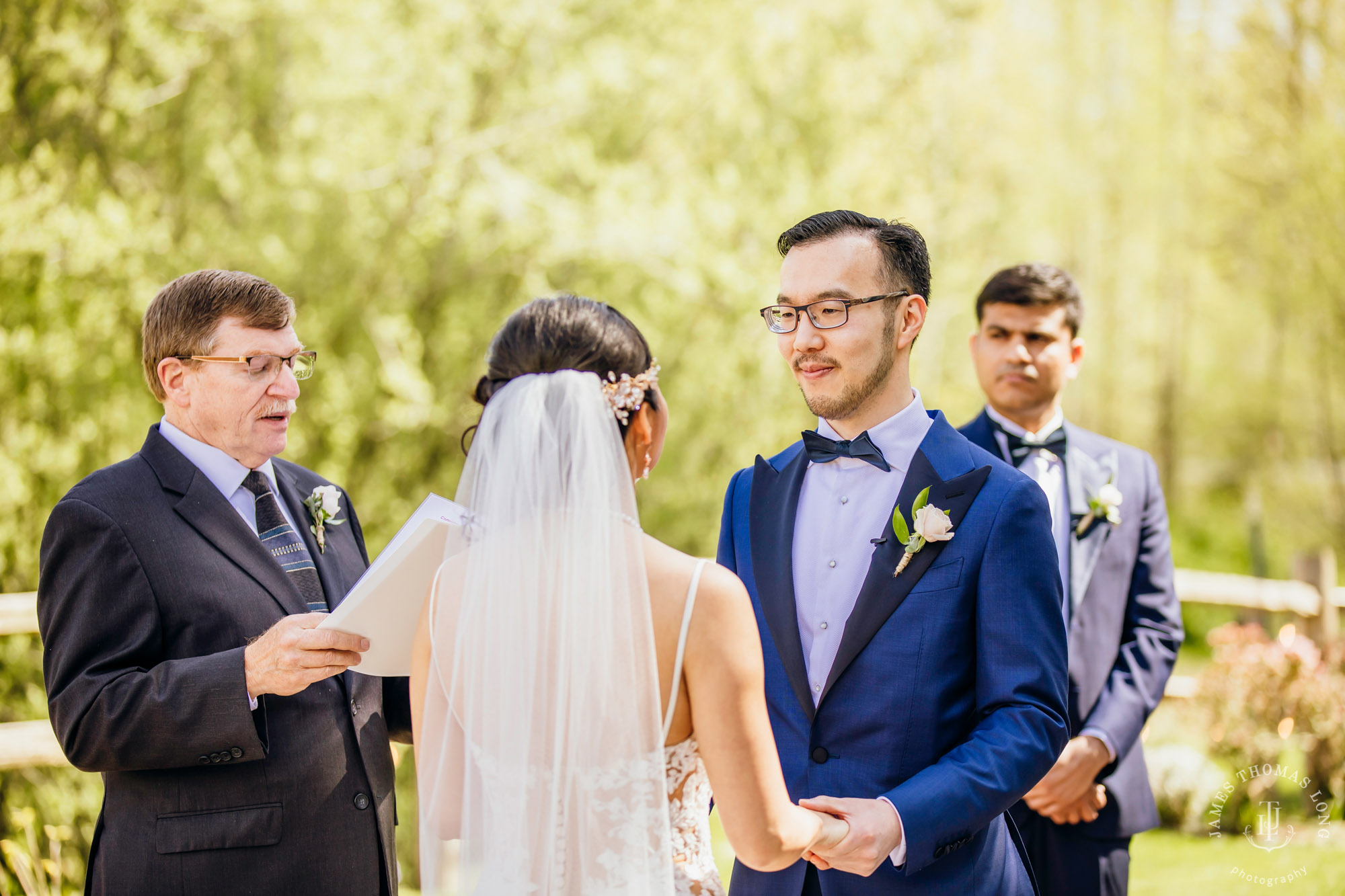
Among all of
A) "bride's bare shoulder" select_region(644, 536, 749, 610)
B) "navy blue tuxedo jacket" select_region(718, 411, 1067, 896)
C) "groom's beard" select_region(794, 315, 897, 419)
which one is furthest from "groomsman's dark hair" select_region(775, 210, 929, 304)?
"bride's bare shoulder" select_region(644, 536, 749, 610)

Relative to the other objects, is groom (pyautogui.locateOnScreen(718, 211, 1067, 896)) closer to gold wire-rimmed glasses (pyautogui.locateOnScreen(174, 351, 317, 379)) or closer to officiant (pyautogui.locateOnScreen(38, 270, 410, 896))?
officiant (pyautogui.locateOnScreen(38, 270, 410, 896))

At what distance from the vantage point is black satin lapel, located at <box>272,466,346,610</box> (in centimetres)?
265

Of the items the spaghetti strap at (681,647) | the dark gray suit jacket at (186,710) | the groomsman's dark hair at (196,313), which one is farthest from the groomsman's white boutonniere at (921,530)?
the groomsman's dark hair at (196,313)

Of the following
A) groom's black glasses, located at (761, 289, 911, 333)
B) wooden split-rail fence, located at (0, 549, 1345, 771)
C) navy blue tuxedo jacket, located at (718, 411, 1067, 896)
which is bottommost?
wooden split-rail fence, located at (0, 549, 1345, 771)

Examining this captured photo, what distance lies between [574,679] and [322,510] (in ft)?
3.92

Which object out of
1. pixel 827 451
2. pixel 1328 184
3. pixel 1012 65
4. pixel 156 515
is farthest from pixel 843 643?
pixel 1012 65

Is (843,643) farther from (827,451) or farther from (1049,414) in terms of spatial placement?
(1049,414)

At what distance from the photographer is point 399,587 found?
211 cm

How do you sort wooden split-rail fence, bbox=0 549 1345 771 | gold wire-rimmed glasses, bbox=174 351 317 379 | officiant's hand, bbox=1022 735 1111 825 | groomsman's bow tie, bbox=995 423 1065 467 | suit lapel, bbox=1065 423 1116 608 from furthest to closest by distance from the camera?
1. wooden split-rail fence, bbox=0 549 1345 771
2. groomsman's bow tie, bbox=995 423 1065 467
3. suit lapel, bbox=1065 423 1116 608
4. officiant's hand, bbox=1022 735 1111 825
5. gold wire-rimmed glasses, bbox=174 351 317 379

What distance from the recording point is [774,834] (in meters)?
1.86

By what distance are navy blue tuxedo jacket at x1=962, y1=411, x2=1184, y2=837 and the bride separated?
1601 mm

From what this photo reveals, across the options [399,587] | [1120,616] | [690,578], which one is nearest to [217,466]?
Result: [399,587]

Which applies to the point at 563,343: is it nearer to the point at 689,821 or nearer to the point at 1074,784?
A: the point at 689,821

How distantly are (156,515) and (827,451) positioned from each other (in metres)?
1.61
